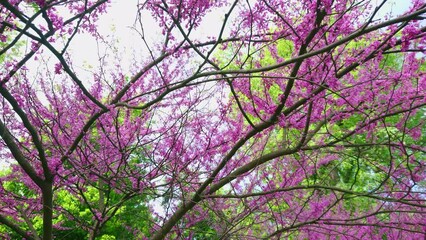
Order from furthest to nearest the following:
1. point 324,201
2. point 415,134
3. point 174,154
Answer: point 324,201 → point 174,154 → point 415,134

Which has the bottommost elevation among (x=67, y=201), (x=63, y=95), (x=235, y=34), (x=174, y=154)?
(x=174, y=154)

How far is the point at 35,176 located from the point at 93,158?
1163 millimetres

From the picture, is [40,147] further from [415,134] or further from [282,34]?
[415,134]

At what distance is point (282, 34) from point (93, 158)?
2.57 m

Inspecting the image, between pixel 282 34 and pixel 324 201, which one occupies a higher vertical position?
pixel 282 34

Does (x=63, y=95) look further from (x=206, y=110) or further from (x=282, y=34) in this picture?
(x=282, y=34)

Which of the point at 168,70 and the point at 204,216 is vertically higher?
the point at 168,70

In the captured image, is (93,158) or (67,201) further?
(67,201)

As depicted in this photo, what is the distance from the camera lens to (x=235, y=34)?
4.10 meters

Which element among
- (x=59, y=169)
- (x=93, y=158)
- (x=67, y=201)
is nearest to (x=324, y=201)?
(x=93, y=158)

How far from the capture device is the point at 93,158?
464cm

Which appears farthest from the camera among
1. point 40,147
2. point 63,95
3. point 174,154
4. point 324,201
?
point 324,201

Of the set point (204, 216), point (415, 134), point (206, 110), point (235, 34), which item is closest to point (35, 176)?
point (206, 110)

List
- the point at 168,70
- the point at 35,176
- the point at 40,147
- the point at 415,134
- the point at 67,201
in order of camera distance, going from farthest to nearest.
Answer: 1. the point at 67,201
2. the point at 168,70
3. the point at 415,134
4. the point at 35,176
5. the point at 40,147
